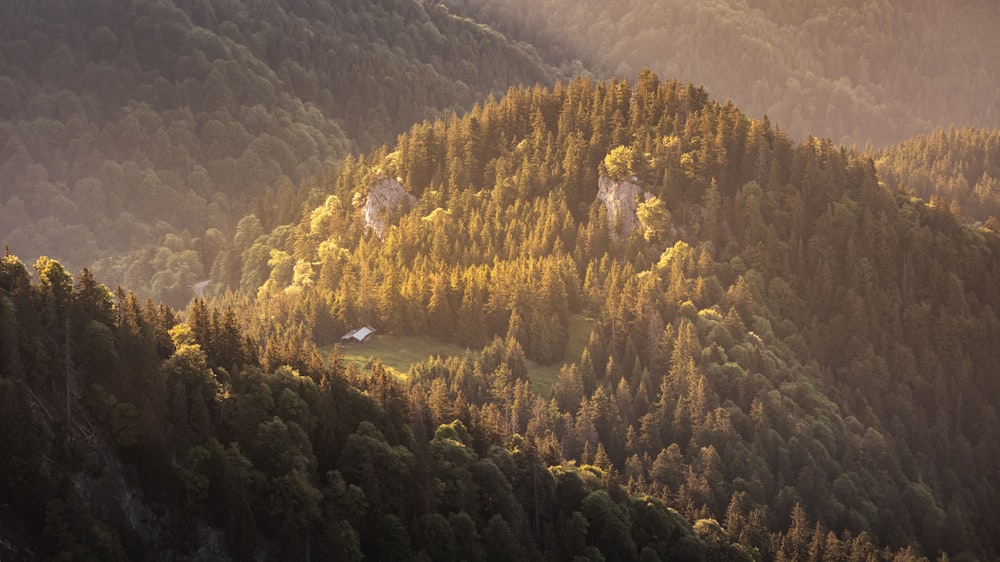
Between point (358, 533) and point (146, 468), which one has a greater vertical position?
point (146, 468)

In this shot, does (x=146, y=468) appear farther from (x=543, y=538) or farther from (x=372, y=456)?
(x=543, y=538)

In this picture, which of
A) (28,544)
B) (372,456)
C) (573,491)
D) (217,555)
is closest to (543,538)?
(573,491)

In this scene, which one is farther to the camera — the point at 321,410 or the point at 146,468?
the point at 321,410

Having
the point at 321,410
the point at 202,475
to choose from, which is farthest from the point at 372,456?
the point at 202,475

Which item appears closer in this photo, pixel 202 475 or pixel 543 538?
pixel 202 475

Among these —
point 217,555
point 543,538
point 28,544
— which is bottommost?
point 543,538

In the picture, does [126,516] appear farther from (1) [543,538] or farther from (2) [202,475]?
(1) [543,538]

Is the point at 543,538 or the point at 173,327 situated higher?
the point at 173,327

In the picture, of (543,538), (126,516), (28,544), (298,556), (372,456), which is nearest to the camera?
(28,544)

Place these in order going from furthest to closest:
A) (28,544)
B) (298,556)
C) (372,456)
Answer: (372,456)
(298,556)
(28,544)
